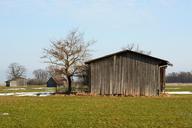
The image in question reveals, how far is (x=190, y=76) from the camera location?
17050 cm

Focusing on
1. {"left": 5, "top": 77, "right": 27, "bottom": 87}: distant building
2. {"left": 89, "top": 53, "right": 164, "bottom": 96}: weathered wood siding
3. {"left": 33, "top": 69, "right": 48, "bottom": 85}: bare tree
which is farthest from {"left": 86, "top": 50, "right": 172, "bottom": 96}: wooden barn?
{"left": 33, "top": 69, "right": 48, "bottom": 85}: bare tree

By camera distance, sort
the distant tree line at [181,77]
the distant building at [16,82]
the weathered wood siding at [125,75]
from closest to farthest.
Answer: the weathered wood siding at [125,75]
the distant building at [16,82]
the distant tree line at [181,77]

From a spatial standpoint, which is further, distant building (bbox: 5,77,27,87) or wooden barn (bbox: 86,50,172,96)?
distant building (bbox: 5,77,27,87)

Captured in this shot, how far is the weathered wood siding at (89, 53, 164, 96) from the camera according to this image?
147 ft

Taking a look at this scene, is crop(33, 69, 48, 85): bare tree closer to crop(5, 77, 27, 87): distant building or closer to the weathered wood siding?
crop(5, 77, 27, 87): distant building

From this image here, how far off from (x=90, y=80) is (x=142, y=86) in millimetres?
5697

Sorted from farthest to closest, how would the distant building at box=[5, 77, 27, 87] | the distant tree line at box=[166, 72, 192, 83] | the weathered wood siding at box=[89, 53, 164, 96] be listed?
the distant tree line at box=[166, 72, 192, 83]
the distant building at box=[5, 77, 27, 87]
the weathered wood siding at box=[89, 53, 164, 96]

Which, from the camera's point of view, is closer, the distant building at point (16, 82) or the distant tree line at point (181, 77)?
the distant building at point (16, 82)

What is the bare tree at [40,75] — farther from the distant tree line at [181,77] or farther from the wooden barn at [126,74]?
the wooden barn at [126,74]

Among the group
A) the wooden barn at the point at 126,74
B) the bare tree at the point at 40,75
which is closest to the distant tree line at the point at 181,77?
the bare tree at the point at 40,75

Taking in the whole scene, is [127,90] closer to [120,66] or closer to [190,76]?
[120,66]

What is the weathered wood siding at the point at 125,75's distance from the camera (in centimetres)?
4472

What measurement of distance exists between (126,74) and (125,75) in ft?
0.51

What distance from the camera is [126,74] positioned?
4544 cm
